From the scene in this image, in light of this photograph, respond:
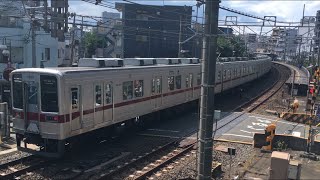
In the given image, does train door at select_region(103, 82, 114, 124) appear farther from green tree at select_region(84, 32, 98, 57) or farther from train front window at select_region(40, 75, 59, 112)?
green tree at select_region(84, 32, 98, 57)

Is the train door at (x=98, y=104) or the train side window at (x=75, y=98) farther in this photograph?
the train door at (x=98, y=104)

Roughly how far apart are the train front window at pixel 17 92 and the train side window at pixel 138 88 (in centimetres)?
486

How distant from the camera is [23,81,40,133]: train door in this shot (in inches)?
443

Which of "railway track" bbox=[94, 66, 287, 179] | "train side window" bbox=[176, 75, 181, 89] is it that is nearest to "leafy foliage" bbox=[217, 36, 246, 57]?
"train side window" bbox=[176, 75, 181, 89]

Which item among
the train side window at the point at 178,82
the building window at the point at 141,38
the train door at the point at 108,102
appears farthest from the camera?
the building window at the point at 141,38

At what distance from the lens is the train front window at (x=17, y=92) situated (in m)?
11.6

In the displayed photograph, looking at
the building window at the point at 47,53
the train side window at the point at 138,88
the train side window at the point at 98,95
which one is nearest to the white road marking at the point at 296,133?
the train side window at the point at 138,88

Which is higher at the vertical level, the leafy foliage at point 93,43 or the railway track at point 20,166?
the leafy foliage at point 93,43

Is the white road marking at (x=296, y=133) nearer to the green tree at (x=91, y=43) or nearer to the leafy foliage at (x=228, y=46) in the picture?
the leafy foliage at (x=228, y=46)

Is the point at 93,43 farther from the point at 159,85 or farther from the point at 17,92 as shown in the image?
the point at 17,92

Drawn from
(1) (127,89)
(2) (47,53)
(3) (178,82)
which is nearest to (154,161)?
(1) (127,89)

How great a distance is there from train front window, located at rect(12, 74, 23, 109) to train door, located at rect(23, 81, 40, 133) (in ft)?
0.78

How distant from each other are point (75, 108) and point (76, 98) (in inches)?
12.4

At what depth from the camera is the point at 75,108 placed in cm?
1149
